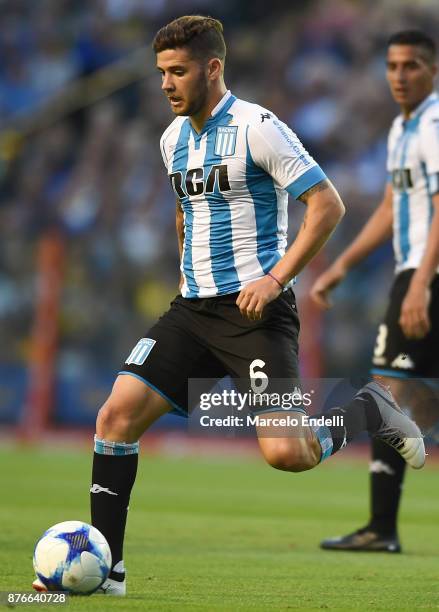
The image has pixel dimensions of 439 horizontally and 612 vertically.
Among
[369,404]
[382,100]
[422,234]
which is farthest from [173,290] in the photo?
[369,404]

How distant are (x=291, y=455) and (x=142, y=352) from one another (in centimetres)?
69

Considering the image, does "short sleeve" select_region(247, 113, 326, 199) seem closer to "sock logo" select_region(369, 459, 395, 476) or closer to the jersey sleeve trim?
the jersey sleeve trim

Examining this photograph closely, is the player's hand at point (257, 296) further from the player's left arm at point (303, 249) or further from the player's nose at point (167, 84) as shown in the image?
the player's nose at point (167, 84)

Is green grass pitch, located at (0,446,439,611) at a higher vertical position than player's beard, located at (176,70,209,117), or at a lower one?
lower

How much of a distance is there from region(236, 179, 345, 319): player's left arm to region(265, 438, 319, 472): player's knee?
490 mm

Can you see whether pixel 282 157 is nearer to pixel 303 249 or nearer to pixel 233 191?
pixel 233 191

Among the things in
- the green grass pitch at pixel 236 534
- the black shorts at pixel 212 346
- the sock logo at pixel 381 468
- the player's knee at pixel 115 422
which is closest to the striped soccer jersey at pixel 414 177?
the sock logo at pixel 381 468

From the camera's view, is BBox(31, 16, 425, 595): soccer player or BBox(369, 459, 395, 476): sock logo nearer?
BBox(31, 16, 425, 595): soccer player

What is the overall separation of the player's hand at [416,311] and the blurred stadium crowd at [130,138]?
6.69 meters

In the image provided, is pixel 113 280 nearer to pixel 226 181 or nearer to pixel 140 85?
pixel 140 85

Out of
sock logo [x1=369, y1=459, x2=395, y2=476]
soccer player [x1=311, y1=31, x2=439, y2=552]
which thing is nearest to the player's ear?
soccer player [x1=311, y1=31, x2=439, y2=552]

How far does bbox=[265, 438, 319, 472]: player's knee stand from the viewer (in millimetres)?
4578

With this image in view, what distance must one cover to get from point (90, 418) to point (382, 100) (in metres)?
5.29

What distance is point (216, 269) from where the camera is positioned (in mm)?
4840
